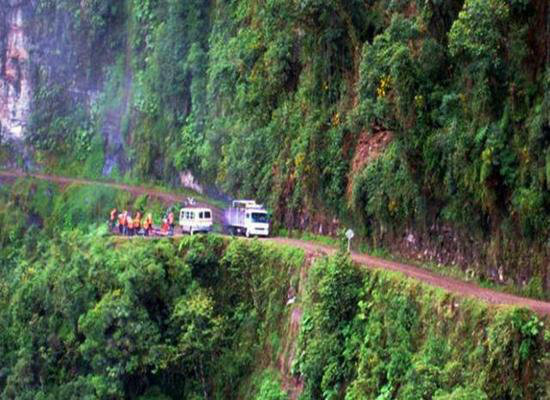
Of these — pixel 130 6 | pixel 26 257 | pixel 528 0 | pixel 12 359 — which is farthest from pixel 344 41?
pixel 130 6

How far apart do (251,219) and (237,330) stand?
435cm

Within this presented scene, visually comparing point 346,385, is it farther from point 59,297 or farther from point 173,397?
point 59,297

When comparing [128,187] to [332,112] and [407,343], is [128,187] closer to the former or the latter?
[332,112]

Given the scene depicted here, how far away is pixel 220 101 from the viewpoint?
38.0 m

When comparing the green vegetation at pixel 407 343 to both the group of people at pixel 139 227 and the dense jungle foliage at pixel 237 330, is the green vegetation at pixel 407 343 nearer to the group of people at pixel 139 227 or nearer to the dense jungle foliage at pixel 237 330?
the dense jungle foliage at pixel 237 330

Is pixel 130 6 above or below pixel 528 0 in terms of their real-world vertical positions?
above

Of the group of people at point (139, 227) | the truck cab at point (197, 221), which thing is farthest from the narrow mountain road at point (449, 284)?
the group of people at point (139, 227)

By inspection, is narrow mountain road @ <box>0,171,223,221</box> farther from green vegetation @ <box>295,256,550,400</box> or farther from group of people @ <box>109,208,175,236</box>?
green vegetation @ <box>295,256,550,400</box>

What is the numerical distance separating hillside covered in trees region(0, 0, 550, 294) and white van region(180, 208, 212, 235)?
1527 millimetres

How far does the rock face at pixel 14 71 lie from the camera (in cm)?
5194

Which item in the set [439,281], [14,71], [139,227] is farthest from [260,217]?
[14,71]

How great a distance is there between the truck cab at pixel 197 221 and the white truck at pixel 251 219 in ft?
4.53

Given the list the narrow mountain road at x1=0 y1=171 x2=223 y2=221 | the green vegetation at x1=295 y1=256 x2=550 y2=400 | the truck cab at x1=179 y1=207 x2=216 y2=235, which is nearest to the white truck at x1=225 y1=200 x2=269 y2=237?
the truck cab at x1=179 y1=207 x2=216 y2=235

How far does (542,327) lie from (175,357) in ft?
39.6
